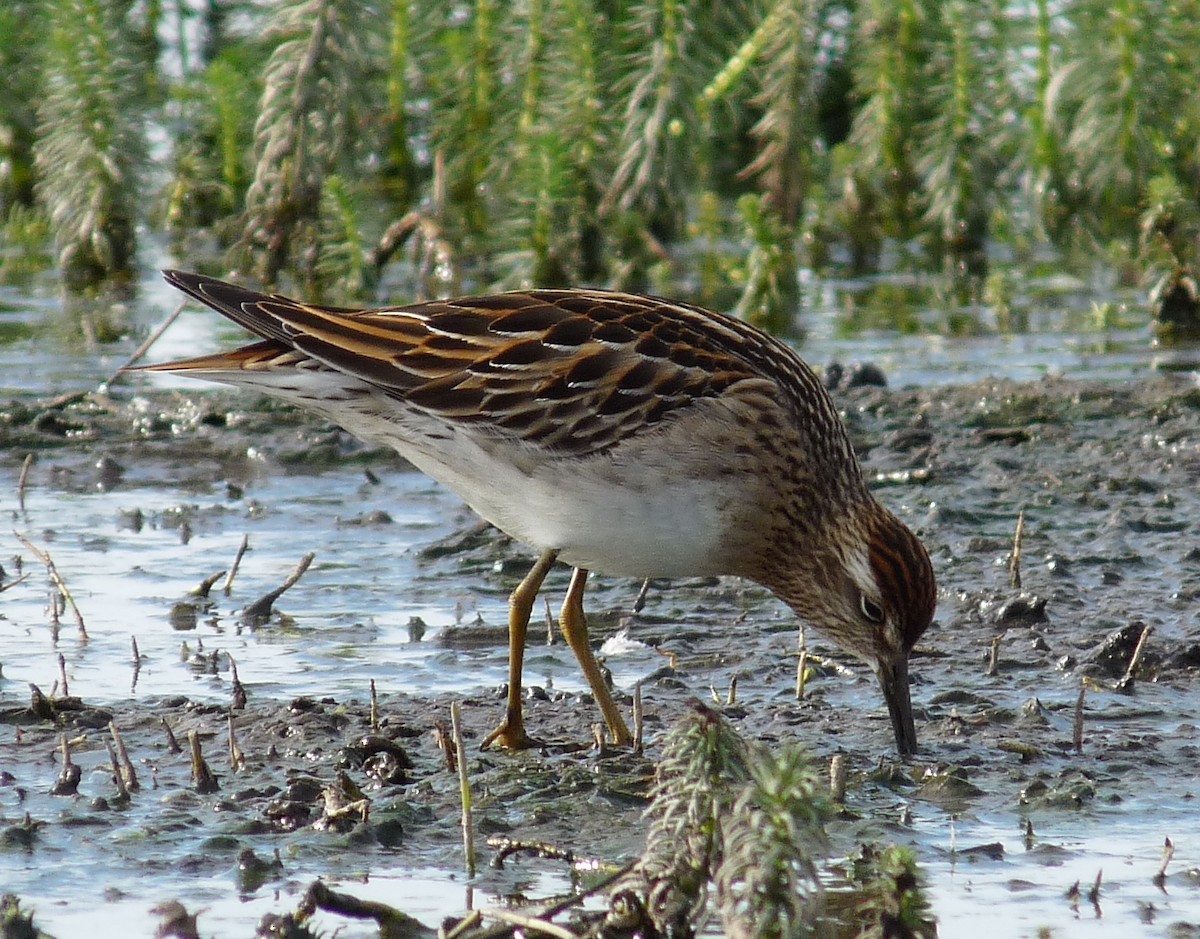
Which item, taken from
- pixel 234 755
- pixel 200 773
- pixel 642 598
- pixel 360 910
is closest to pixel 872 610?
pixel 642 598

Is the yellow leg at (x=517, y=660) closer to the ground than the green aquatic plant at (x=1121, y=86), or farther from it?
closer to the ground

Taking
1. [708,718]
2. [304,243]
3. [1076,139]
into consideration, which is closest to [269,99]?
[304,243]

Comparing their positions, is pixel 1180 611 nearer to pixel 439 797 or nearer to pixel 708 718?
pixel 439 797

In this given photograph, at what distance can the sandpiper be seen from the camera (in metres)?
6.33

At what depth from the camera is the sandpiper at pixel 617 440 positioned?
6.33 m

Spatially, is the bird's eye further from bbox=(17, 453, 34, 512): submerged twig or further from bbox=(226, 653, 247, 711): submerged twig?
bbox=(17, 453, 34, 512): submerged twig

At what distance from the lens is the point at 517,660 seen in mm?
6520

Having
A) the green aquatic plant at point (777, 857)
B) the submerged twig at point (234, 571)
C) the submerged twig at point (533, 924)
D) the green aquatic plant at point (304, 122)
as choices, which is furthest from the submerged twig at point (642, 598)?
the green aquatic plant at point (304, 122)

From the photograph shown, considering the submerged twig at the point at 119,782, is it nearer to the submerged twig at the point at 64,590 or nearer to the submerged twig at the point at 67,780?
the submerged twig at the point at 67,780

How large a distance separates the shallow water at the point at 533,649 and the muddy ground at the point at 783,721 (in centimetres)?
1

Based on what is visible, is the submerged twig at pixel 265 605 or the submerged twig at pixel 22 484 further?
the submerged twig at pixel 22 484

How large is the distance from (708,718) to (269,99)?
770 centimetres

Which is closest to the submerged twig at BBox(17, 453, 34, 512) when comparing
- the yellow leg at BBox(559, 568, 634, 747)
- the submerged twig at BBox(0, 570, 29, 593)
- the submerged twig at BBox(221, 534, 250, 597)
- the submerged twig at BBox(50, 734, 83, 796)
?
the submerged twig at BBox(0, 570, 29, 593)

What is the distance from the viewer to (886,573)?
634 centimetres
